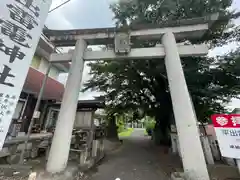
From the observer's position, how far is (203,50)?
4.19m

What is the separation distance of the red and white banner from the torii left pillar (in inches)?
143

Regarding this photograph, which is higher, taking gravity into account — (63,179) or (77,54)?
(77,54)

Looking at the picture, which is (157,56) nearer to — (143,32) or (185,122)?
(143,32)

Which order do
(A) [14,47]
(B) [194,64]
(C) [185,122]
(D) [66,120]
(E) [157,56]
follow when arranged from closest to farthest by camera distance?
(A) [14,47] → (C) [185,122] → (D) [66,120] → (E) [157,56] → (B) [194,64]

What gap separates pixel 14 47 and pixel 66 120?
219 centimetres

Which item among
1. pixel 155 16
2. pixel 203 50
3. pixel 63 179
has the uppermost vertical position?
pixel 155 16

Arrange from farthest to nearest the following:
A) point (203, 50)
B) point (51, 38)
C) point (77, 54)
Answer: point (51, 38) < point (77, 54) < point (203, 50)

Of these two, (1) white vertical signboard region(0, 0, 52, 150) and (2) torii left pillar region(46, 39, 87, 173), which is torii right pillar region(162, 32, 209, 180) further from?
(1) white vertical signboard region(0, 0, 52, 150)

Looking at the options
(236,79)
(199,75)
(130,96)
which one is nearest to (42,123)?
(130,96)

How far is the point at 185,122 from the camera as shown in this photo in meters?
3.52

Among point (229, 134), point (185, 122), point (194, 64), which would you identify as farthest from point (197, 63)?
point (229, 134)

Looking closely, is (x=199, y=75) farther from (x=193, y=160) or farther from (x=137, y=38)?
(x=193, y=160)

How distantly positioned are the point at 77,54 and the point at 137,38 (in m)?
2.14

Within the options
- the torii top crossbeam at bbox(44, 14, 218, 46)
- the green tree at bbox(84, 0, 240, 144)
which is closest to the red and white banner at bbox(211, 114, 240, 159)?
the torii top crossbeam at bbox(44, 14, 218, 46)
